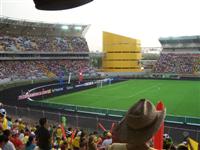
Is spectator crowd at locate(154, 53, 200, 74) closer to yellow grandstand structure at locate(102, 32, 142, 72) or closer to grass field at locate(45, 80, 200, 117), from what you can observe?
yellow grandstand structure at locate(102, 32, 142, 72)

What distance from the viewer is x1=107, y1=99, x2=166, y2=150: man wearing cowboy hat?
224 centimetres

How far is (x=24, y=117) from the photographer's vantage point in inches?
907

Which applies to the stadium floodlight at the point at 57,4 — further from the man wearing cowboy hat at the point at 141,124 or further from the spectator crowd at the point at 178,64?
the spectator crowd at the point at 178,64

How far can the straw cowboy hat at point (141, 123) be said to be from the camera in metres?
2.23

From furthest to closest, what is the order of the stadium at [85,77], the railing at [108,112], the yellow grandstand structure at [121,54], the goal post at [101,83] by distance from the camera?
the yellow grandstand structure at [121,54], the goal post at [101,83], the stadium at [85,77], the railing at [108,112]

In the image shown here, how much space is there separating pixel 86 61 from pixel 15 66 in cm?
2030

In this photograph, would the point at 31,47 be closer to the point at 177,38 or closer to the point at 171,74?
the point at 171,74

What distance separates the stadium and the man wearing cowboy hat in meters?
15.6

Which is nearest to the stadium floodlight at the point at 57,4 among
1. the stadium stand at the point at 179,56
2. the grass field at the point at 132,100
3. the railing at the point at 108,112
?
the railing at the point at 108,112

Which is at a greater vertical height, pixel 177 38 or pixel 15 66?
pixel 177 38

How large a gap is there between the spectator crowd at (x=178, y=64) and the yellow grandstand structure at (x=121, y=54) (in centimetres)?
618

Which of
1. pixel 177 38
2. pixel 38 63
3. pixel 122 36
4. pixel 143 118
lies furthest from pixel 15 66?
pixel 143 118

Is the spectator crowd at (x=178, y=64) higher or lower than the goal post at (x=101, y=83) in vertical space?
higher

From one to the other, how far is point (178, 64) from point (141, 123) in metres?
71.7
